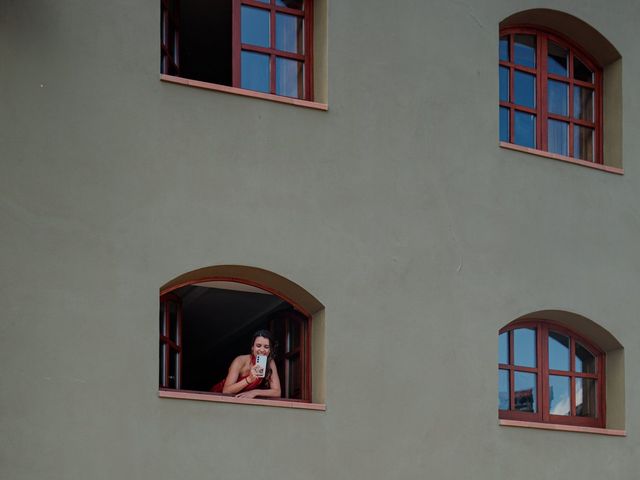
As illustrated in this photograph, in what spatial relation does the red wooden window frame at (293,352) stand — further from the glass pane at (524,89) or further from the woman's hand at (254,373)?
the glass pane at (524,89)

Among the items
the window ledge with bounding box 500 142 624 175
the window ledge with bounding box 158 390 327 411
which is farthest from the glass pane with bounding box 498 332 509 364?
the window ledge with bounding box 158 390 327 411

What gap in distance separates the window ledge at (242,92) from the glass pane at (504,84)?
233cm

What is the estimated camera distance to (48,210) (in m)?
10.6

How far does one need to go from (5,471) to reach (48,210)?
214 centimetres

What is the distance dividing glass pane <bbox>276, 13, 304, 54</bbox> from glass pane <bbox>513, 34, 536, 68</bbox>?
2.53m

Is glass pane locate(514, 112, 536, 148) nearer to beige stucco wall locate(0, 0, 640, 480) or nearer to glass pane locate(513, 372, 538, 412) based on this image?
beige stucco wall locate(0, 0, 640, 480)

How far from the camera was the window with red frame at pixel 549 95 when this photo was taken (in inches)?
527

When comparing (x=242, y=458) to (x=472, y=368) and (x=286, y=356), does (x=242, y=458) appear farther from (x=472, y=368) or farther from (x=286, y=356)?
(x=472, y=368)

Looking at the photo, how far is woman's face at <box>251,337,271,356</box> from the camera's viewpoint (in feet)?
37.8

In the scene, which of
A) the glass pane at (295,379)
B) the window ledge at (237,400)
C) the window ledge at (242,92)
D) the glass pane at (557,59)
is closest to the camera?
the window ledge at (237,400)

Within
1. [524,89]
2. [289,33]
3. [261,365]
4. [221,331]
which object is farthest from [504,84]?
[221,331]

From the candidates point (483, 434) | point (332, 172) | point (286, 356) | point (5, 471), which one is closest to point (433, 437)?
point (483, 434)

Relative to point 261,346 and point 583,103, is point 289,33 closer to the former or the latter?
point 261,346

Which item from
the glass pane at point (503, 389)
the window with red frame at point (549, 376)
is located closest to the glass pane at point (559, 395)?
the window with red frame at point (549, 376)
